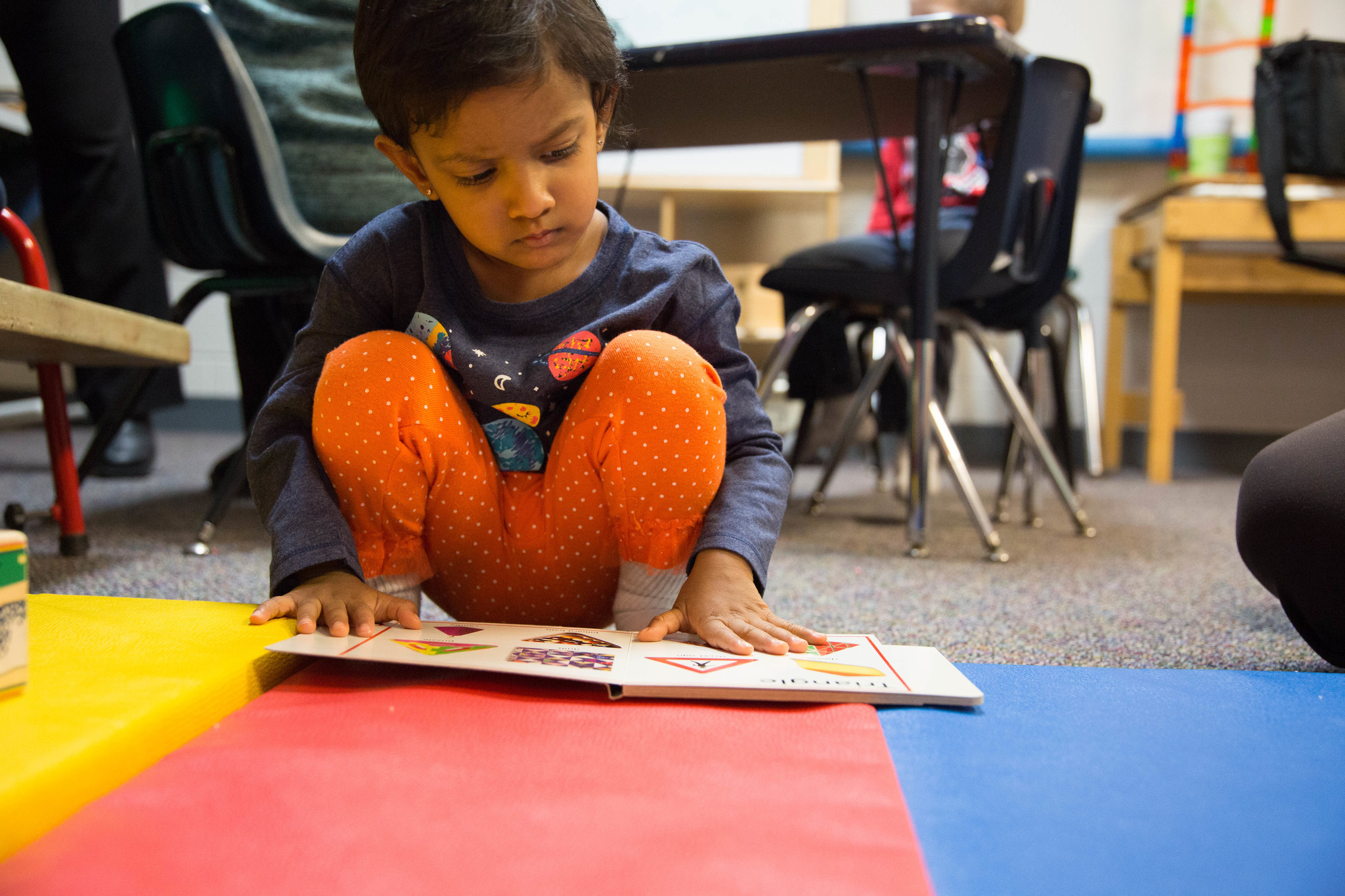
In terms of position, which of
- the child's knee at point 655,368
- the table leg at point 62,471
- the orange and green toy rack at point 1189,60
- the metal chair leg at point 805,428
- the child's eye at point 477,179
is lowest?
the metal chair leg at point 805,428

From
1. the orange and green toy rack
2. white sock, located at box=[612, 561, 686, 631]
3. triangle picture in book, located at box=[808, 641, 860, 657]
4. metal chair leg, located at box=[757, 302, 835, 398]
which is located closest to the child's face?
white sock, located at box=[612, 561, 686, 631]

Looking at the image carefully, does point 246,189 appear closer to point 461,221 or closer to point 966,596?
point 461,221

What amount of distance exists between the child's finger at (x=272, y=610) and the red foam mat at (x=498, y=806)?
0.09 meters

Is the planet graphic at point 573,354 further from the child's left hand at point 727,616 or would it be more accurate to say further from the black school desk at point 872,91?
the black school desk at point 872,91

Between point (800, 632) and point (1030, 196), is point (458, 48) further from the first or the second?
point (1030, 196)

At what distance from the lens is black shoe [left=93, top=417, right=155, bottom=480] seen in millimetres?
2057

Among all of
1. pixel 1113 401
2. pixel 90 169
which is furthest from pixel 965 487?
pixel 90 169

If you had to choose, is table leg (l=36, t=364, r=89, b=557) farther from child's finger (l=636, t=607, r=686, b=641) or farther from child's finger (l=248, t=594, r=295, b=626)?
child's finger (l=636, t=607, r=686, b=641)

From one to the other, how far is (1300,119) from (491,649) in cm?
250

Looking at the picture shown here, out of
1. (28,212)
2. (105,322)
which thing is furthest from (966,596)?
(28,212)

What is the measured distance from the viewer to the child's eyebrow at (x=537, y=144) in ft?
2.23

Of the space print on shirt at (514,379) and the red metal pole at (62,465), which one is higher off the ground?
the space print on shirt at (514,379)

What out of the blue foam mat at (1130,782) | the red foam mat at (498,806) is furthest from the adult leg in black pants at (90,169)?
the blue foam mat at (1130,782)

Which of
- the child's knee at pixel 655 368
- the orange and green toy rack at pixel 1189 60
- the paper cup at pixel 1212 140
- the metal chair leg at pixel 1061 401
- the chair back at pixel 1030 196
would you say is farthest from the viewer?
the orange and green toy rack at pixel 1189 60
